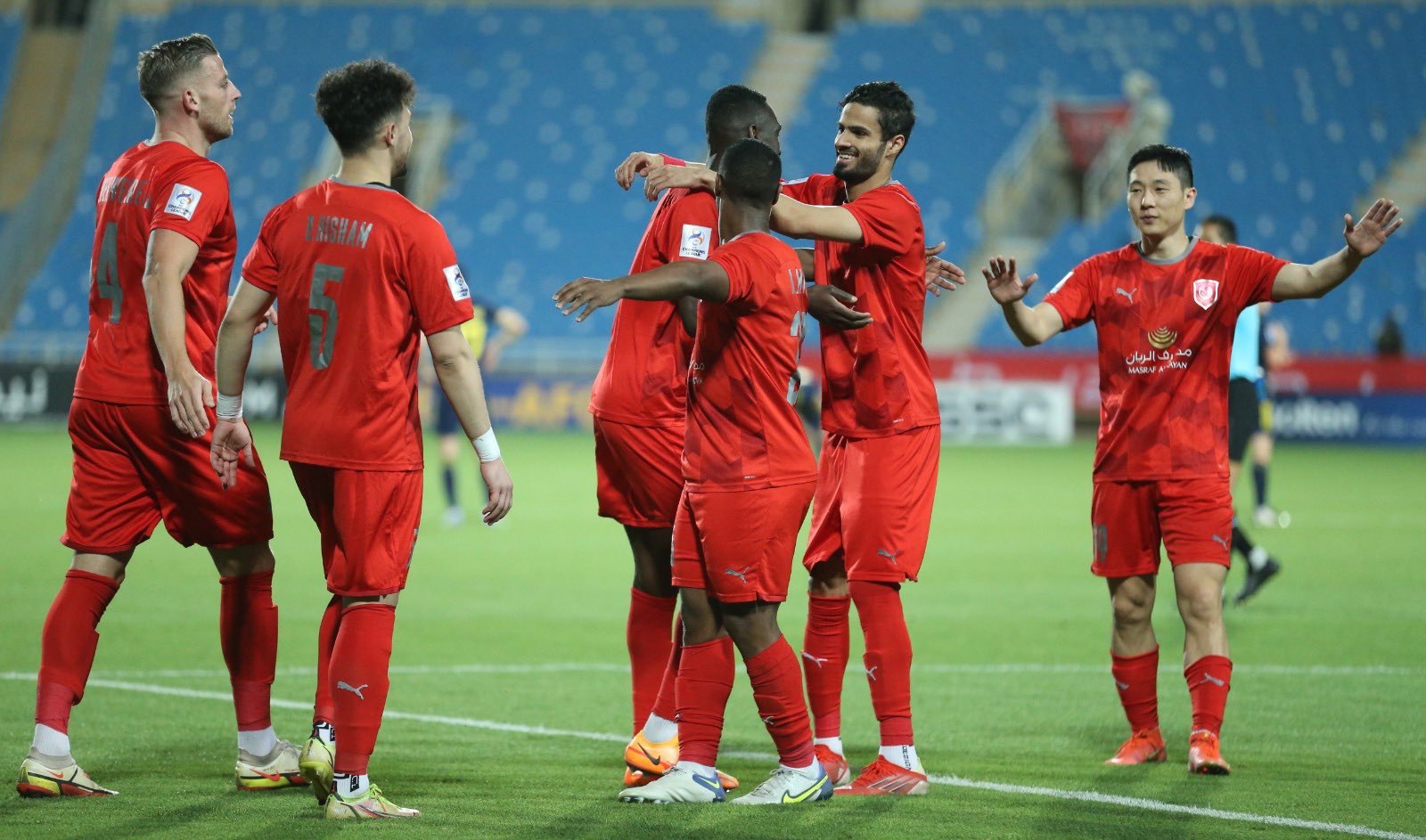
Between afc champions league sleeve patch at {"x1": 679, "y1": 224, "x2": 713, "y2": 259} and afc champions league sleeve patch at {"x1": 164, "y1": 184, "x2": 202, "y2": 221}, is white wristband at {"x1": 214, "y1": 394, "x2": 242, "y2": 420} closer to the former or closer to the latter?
afc champions league sleeve patch at {"x1": 164, "y1": 184, "x2": 202, "y2": 221}

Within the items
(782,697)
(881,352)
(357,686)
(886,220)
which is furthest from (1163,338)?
(357,686)

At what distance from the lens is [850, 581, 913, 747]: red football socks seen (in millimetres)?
5469

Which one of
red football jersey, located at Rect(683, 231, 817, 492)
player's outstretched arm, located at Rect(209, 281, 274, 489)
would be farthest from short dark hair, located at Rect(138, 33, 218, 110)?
red football jersey, located at Rect(683, 231, 817, 492)

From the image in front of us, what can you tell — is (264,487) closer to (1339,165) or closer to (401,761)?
(401,761)

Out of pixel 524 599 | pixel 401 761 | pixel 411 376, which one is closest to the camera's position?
pixel 411 376

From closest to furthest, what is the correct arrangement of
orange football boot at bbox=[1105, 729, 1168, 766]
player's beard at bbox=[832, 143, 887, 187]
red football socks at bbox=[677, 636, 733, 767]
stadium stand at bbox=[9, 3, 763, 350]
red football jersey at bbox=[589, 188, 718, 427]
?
red football socks at bbox=[677, 636, 733, 767] → player's beard at bbox=[832, 143, 887, 187] → red football jersey at bbox=[589, 188, 718, 427] → orange football boot at bbox=[1105, 729, 1168, 766] → stadium stand at bbox=[9, 3, 763, 350]

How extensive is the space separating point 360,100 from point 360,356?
0.79 meters

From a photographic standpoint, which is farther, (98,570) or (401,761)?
(401,761)

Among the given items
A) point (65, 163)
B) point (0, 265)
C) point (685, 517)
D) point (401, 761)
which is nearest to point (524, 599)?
point (401, 761)

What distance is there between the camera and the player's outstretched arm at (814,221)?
17.3ft

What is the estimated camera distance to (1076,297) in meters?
6.34

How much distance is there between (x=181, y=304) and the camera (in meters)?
5.23

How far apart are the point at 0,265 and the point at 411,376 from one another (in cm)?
3044

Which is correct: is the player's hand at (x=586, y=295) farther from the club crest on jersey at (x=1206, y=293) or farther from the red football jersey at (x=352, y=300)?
the club crest on jersey at (x=1206, y=293)
